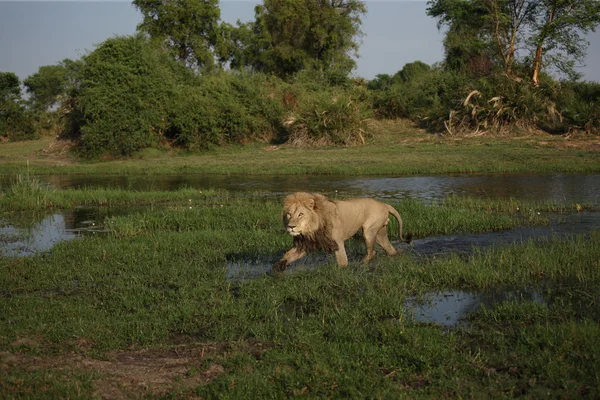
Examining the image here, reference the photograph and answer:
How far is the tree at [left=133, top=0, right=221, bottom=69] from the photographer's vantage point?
44.0m

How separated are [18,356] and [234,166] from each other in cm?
2046

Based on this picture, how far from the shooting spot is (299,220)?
8.07 meters

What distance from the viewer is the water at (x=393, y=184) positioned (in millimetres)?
17031

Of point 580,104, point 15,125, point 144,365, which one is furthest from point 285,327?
point 15,125

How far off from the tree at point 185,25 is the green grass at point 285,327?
36.2m

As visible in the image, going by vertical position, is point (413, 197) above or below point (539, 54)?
below

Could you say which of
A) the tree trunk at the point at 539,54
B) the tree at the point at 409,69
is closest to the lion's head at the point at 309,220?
the tree trunk at the point at 539,54

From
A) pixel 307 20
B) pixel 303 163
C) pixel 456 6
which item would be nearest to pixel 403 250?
pixel 303 163

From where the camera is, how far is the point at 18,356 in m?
5.57

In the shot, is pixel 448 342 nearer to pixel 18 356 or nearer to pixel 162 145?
pixel 18 356

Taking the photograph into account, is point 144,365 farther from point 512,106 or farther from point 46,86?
Result: point 46,86

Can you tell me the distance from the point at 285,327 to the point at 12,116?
44918 mm

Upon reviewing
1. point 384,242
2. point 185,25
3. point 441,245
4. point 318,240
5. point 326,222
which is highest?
point 185,25

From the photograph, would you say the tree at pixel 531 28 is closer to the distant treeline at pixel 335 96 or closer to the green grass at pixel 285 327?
the distant treeline at pixel 335 96
